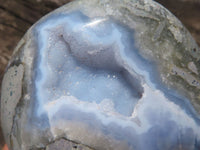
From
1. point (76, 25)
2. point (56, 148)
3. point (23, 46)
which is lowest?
point (56, 148)

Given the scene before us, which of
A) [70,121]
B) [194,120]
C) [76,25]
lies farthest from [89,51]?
[194,120]

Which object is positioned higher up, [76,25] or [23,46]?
[76,25]

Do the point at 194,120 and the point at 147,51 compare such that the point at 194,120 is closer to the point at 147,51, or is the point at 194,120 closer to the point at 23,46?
the point at 147,51

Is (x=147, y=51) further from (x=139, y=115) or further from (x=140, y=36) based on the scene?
(x=139, y=115)

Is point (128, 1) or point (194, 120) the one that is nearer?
point (194, 120)
